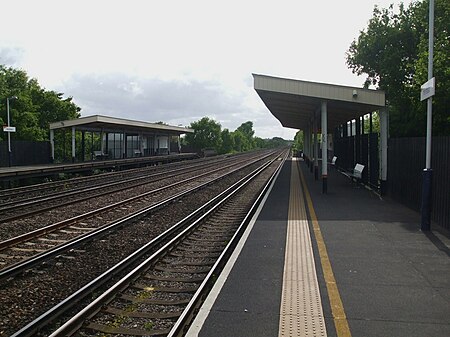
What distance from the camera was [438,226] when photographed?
9.42 m

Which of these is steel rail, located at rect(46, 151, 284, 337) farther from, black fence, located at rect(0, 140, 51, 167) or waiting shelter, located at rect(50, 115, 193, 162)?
waiting shelter, located at rect(50, 115, 193, 162)

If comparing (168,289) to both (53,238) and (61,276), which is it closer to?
(61,276)

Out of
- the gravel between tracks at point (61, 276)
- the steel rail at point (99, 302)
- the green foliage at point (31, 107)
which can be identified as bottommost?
the gravel between tracks at point (61, 276)

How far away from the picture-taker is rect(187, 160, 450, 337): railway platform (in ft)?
14.4

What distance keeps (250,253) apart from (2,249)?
4804 millimetres

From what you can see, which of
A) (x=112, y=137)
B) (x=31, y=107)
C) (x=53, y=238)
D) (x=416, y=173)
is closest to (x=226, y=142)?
(x=112, y=137)

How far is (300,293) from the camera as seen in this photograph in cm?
528

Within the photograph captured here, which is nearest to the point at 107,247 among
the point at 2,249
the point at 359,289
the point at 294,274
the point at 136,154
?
the point at 2,249

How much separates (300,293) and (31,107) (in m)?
40.1

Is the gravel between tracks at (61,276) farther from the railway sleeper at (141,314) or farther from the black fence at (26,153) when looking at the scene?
the black fence at (26,153)

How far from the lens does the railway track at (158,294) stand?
4691 millimetres

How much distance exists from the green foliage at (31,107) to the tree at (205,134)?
32430 millimetres

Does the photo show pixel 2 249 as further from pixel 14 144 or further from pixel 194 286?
pixel 14 144

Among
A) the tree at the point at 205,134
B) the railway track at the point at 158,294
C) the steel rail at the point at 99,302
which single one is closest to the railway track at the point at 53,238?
the railway track at the point at 158,294
